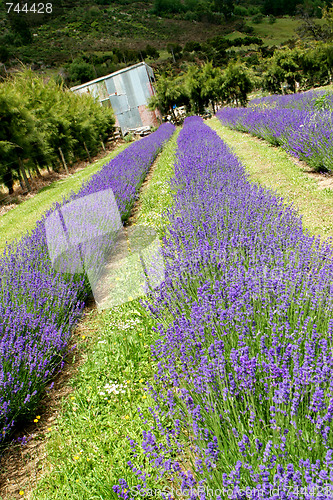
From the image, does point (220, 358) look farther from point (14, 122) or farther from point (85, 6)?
point (85, 6)

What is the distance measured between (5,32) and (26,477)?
105234 mm

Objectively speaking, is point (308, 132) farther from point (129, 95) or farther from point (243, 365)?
point (129, 95)

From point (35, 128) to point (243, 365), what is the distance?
15.0 m

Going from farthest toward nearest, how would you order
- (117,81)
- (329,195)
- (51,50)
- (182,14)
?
(182,14)
(51,50)
(117,81)
(329,195)

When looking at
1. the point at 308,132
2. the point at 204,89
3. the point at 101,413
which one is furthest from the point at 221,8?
the point at 101,413

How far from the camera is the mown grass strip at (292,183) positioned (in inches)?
170

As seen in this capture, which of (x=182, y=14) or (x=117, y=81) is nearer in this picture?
(x=117, y=81)

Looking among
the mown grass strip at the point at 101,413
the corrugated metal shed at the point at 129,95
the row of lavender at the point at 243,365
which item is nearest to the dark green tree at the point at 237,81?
the corrugated metal shed at the point at 129,95

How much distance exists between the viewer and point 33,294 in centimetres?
Answer: 303

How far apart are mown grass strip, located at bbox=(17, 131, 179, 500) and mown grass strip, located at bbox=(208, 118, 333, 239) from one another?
2.41m

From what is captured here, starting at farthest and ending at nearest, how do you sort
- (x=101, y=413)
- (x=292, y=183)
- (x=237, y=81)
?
(x=237, y=81) < (x=292, y=183) < (x=101, y=413)

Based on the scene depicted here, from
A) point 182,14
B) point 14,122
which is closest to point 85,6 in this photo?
point 182,14

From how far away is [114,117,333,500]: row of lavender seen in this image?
3.77 ft

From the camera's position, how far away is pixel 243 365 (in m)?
1.41
